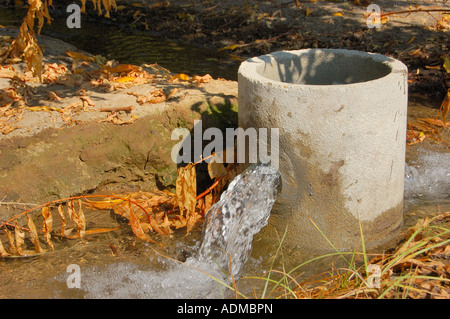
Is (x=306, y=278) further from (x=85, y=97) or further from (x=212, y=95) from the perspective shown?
(x=85, y=97)

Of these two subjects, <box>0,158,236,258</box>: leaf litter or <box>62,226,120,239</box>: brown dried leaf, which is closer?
<box>0,158,236,258</box>: leaf litter

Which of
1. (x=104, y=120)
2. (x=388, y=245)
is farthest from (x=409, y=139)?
(x=104, y=120)

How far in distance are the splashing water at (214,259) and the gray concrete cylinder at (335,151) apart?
0.11 meters

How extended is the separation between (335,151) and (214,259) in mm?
975

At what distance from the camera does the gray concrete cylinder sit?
2816 millimetres

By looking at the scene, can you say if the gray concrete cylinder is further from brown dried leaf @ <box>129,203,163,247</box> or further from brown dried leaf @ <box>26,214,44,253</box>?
brown dried leaf @ <box>26,214,44,253</box>

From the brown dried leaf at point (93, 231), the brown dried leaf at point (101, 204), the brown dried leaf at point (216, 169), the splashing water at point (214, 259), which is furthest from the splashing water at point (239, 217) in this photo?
the brown dried leaf at point (101, 204)

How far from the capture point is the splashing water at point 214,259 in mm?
2842

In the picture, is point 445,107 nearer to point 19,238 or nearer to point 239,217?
point 239,217

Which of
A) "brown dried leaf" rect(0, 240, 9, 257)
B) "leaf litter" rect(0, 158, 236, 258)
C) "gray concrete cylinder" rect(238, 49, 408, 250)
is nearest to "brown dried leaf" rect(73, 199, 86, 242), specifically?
"leaf litter" rect(0, 158, 236, 258)

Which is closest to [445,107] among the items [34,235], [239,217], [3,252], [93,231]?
[239,217]

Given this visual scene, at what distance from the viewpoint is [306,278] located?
115 inches

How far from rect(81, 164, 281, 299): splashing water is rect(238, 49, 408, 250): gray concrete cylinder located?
11cm

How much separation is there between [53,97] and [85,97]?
28 cm
